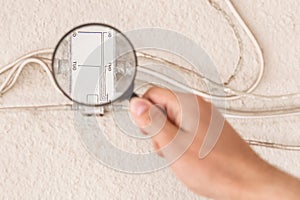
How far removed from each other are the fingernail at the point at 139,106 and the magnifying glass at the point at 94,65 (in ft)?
0.12

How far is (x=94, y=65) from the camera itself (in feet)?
3.51

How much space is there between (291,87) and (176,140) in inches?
19.1

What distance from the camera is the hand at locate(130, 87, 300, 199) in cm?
88

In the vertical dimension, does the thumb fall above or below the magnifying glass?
below

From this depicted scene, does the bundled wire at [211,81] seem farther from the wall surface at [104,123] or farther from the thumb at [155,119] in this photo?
the thumb at [155,119]

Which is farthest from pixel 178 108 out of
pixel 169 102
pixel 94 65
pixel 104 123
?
pixel 104 123

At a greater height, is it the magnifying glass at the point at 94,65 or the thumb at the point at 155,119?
the magnifying glass at the point at 94,65

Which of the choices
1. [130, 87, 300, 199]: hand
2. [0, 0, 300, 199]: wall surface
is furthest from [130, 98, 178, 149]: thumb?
[0, 0, 300, 199]: wall surface

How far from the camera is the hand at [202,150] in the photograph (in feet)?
2.90

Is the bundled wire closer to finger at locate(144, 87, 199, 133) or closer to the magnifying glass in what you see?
the magnifying glass

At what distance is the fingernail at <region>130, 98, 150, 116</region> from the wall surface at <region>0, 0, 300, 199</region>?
1.14ft

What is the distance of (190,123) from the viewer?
897 millimetres

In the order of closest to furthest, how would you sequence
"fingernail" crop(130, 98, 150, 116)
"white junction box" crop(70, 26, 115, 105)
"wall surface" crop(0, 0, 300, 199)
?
"fingernail" crop(130, 98, 150, 116)
"white junction box" crop(70, 26, 115, 105)
"wall surface" crop(0, 0, 300, 199)

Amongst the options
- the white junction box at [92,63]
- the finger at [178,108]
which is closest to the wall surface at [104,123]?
the white junction box at [92,63]
